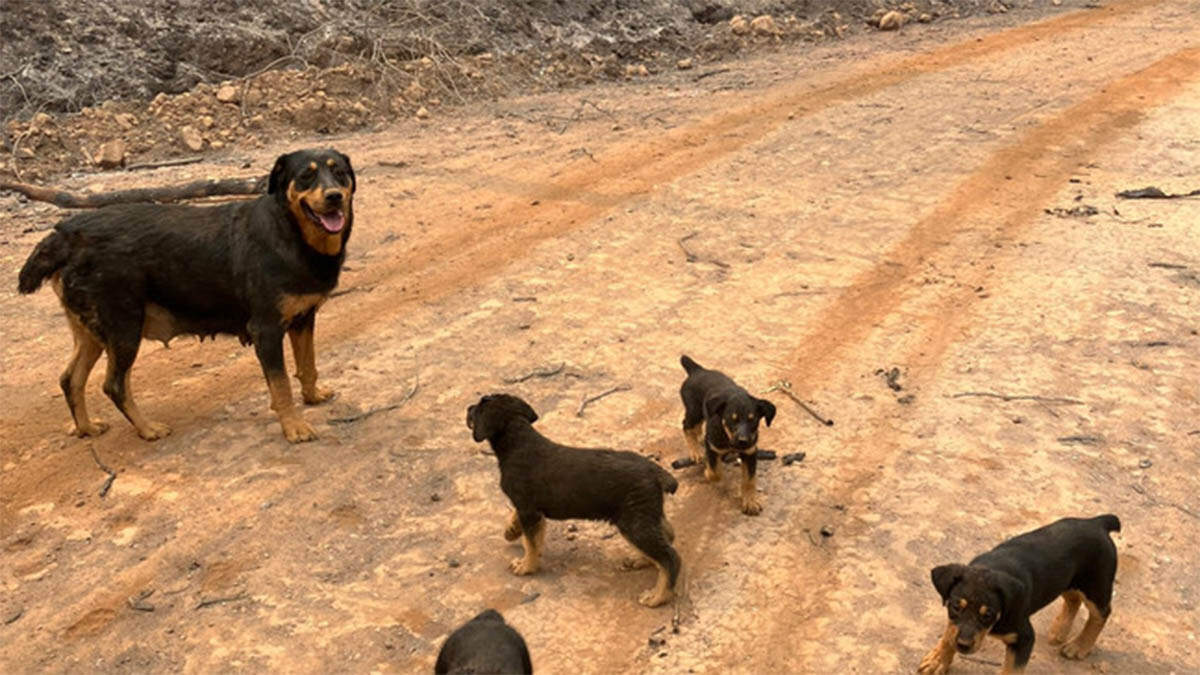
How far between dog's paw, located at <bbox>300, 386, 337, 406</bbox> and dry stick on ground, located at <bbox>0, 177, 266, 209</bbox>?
380 cm

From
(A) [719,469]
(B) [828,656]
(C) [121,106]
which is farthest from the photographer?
(C) [121,106]

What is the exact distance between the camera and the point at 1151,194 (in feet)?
39.4

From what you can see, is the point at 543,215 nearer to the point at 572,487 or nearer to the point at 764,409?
the point at 764,409

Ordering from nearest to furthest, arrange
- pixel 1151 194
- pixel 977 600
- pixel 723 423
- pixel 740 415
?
1. pixel 977 600
2. pixel 740 415
3. pixel 723 423
4. pixel 1151 194

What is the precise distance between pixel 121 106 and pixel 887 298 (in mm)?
9435

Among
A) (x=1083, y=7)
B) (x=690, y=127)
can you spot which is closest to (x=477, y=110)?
(x=690, y=127)

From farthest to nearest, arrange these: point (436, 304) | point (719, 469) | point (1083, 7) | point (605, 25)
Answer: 1. point (1083, 7)
2. point (605, 25)
3. point (436, 304)
4. point (719, 469)

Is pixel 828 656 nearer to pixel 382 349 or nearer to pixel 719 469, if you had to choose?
pixel 719 469

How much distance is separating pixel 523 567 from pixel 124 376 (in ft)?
9.60

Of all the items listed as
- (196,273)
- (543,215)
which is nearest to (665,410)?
(196,273)

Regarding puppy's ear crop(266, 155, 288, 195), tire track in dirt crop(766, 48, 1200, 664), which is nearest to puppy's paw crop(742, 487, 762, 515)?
tire track in dirt crop(766, 48, 1200, 664)

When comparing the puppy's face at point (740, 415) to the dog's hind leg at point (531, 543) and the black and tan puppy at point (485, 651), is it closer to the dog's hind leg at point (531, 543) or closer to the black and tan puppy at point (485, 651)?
the dog's hind leg at point (531, 543)

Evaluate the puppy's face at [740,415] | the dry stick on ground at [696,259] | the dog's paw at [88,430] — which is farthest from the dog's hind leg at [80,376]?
the dry stick on ground at [696,259]

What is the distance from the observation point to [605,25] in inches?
763
